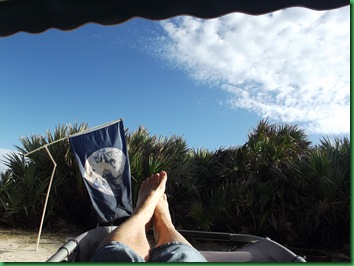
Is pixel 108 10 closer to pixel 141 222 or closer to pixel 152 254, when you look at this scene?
pixel 141 222

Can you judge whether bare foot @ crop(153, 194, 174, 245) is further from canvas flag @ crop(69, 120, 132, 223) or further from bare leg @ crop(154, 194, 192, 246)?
canvas flag @ crop(69, 120, 132, 223)

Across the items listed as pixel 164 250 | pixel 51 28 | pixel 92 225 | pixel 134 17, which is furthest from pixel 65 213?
pixel 164 250

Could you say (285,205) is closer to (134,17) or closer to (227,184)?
(227,184)

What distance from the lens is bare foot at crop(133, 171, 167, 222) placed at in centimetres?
150

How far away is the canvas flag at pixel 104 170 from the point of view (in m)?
3.61

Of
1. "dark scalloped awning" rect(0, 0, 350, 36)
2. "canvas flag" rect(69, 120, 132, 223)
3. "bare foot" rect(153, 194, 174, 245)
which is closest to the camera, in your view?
"bare foot" rect(153, 194, 174, 245)

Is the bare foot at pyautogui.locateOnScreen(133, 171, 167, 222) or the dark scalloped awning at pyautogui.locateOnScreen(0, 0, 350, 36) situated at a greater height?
the dark scalloped awning at pyautogui.locateOnScreen(0, 0, 350, 36)

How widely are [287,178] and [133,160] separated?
1794mm

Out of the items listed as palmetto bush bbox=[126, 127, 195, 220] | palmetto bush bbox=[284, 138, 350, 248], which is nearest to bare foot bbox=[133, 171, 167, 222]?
palmetto bush bbox=[126, 127, 195, 220]

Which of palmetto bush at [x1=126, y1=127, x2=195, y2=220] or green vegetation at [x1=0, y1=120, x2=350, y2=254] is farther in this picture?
palmetto bush at [x1=126, y1=127, x2=195, y2=220]

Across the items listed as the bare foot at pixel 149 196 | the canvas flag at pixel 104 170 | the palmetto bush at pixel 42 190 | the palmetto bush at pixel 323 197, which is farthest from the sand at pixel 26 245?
the palmetto bush at pixel 323 197

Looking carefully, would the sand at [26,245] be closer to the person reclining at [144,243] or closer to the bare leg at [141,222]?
the bare leg at [141,222]

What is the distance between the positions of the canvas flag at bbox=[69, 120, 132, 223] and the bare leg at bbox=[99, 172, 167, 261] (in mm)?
1778

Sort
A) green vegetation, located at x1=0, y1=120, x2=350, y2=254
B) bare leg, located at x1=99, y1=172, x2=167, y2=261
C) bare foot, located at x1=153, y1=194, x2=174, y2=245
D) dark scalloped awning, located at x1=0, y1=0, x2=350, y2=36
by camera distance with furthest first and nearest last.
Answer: green vegetation, located at x1=0, y1=120, x2=350, y2=254 → dark scalloped awning, located at x1=0, y1=0, x2=350, y2=36 → bare foot, located at x1=153, y1=194, x2=174, y2=245 → bare leg, located at x1=99, y1=172, x2=167, y2=261
